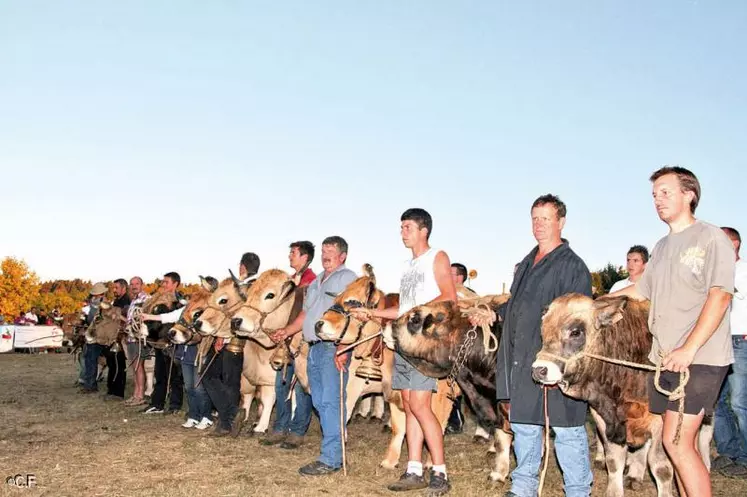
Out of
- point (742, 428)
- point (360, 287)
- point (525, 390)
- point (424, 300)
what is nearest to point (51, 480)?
point (360, 287)

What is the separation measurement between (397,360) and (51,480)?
398 centimetres

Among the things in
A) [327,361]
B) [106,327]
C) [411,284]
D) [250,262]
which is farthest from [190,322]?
[411,284]

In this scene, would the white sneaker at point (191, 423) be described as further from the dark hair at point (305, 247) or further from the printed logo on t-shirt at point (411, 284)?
the printed logo on t-shirt at point (411, 284)

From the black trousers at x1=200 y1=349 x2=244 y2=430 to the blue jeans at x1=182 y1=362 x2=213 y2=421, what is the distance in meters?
0.51

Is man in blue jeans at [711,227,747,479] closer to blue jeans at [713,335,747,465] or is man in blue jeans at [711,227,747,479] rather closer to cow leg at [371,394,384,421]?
blue jeans at [713,335,747,465]

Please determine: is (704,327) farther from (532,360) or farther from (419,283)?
(419,283)

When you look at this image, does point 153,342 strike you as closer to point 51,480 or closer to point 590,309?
point 51,480

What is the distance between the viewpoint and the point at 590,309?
18.6ft

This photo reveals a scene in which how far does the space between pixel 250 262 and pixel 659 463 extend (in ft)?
23.6

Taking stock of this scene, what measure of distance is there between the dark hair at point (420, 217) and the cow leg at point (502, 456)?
239 centimetres

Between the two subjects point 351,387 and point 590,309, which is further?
point 351,387

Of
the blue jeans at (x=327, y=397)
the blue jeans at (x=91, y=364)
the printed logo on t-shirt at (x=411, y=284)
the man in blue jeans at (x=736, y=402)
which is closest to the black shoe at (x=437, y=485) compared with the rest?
the blue jeans at (x=327, y=397)

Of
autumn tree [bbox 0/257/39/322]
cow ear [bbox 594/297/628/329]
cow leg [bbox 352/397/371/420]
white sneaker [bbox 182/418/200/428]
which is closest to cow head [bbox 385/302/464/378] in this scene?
cow ear [bbox 594/297/628/329]

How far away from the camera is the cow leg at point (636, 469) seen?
7.52m
